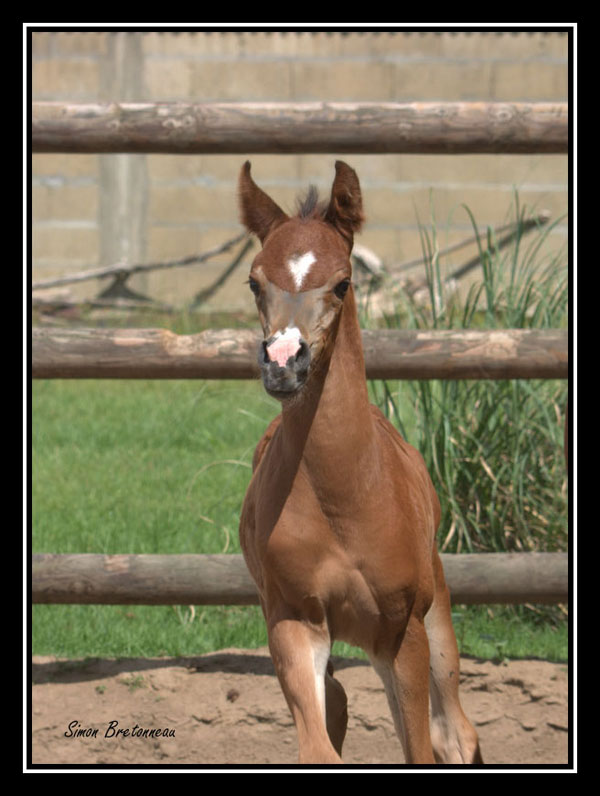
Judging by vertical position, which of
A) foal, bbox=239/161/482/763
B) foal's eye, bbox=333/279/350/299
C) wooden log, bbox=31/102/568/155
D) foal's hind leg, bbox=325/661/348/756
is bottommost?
foal's hind leg, bbox=325/661/348/756

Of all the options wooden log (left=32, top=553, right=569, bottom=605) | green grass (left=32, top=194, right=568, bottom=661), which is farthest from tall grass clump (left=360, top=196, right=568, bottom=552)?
wooden log (left=32, top=553, right=569, bottom=605)

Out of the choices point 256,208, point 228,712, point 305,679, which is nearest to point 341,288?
point 256,208

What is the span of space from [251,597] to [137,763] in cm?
77

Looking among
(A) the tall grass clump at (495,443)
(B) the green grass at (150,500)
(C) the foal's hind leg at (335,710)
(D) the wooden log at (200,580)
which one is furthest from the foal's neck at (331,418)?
(A) the tall grass clump at (495,443)

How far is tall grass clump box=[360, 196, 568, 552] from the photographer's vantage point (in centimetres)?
500

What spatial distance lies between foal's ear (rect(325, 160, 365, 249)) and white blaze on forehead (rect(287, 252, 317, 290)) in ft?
0.87

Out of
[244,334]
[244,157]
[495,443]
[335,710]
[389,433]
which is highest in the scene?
[244,157]

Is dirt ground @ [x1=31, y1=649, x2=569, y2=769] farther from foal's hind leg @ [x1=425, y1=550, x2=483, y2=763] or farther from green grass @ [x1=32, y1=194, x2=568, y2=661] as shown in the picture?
foal's hind leg @ [x1=425, y1=550, x2=483, y2=763]

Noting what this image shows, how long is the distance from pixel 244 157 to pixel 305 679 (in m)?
7.69

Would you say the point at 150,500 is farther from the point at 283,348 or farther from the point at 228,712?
the point at 283,348

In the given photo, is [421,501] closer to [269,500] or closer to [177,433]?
[269,500]

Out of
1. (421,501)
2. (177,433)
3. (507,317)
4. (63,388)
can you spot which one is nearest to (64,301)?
(63,388)

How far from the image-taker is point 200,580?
14.3 feet

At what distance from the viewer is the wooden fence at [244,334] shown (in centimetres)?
427
